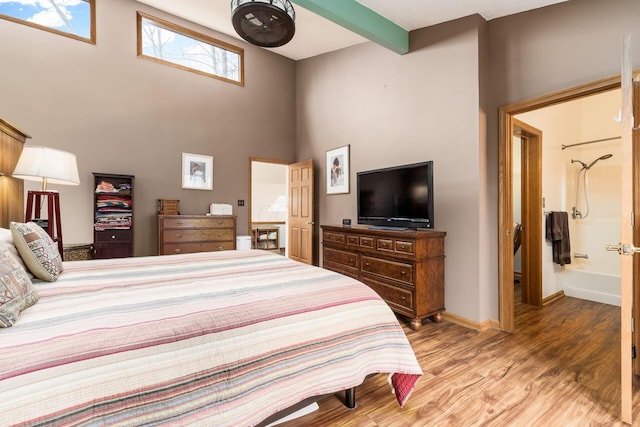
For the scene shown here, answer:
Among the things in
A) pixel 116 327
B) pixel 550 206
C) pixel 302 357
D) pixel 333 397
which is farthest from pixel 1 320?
pixel 550 206

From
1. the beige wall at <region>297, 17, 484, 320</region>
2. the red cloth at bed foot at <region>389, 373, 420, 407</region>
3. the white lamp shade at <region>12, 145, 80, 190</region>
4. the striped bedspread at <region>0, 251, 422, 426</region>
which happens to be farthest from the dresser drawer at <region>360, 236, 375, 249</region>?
the white lamp shade at <region>12, 145, 80, 190</region>

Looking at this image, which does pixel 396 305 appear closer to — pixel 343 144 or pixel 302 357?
pixel 302 357

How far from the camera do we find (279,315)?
1.21 m

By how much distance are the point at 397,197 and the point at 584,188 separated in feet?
9.52

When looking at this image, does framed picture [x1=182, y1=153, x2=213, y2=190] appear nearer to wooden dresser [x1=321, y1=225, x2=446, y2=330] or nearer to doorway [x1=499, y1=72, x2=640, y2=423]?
wooden dresser [x1=321, y1=225, x2=446, y2=330]

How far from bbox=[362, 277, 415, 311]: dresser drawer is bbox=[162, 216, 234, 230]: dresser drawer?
7.42 feet

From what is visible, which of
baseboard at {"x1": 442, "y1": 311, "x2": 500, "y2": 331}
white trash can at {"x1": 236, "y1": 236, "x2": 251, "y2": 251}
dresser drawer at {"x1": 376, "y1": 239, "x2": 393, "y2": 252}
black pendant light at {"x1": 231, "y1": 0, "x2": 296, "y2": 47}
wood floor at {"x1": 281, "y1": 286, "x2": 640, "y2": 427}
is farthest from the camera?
white trash can at {"x1": 236, "y1": 236, "x2": 251, "y2": 251}

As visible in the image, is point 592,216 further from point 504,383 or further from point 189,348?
point 189,348

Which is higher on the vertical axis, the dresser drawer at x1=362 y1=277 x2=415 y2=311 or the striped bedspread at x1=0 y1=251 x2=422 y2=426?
the striped bedspread at x1=0 y1=251 x2=422 y2=426

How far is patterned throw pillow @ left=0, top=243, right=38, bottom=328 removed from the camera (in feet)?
3.20

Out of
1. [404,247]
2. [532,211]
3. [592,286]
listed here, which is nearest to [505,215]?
[532,211]

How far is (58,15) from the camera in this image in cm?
359

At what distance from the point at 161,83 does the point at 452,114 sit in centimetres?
390

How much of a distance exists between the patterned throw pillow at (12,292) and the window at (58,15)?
3774 mm
